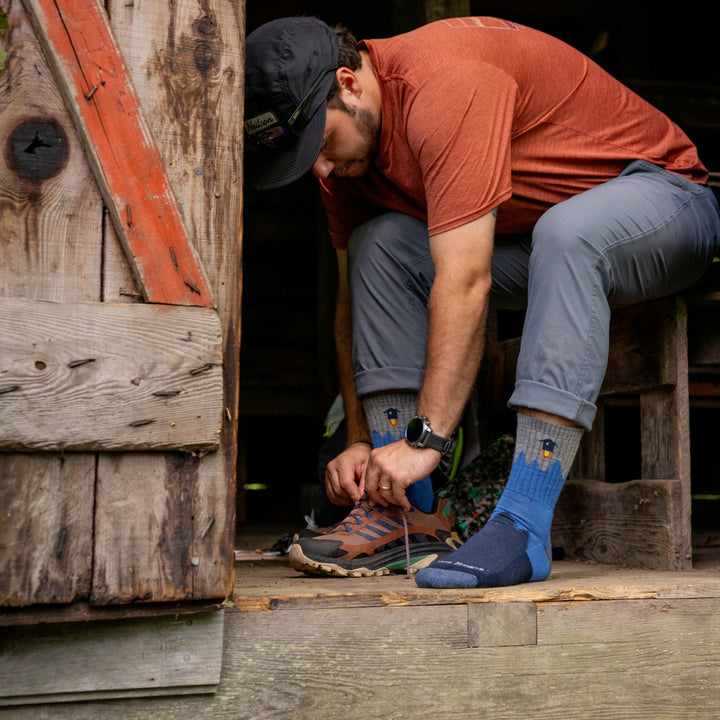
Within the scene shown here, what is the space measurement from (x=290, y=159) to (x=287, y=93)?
15cm

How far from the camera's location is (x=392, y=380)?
6.70 feet

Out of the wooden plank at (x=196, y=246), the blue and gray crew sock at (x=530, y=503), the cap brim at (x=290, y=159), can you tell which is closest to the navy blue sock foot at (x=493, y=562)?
the blue and gray crew sock at (x=530, y=503)

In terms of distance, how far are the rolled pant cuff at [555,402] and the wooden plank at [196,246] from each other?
0.65 m

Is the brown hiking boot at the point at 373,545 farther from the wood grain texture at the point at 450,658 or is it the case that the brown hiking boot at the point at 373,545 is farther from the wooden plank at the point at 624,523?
the wooden plank at the point at 624,523

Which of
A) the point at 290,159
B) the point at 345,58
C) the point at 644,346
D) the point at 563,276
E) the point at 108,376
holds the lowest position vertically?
the point at 108,376

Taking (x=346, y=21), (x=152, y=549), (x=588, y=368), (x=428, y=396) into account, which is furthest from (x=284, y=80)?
(x=346, y=21)

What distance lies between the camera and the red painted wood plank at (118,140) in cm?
134

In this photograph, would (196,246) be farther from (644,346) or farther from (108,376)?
(644,346)

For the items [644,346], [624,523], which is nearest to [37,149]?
[644,346]

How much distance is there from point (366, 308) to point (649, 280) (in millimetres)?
705

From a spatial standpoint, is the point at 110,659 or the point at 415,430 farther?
the point at 415,430

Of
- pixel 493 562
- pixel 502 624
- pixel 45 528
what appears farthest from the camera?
pixel 493 562

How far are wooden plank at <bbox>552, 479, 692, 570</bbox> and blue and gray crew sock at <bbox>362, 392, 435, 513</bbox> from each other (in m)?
0.55

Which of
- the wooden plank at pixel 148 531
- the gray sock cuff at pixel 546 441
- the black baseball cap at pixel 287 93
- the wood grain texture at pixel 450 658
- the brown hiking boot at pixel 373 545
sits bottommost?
the wood grain texture at pixel 450 658
